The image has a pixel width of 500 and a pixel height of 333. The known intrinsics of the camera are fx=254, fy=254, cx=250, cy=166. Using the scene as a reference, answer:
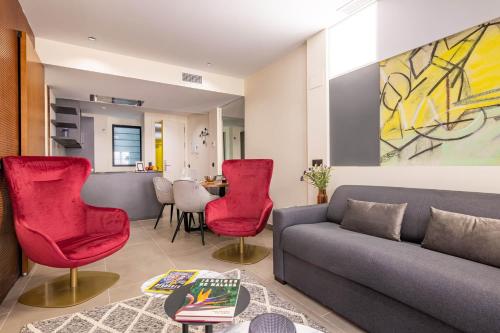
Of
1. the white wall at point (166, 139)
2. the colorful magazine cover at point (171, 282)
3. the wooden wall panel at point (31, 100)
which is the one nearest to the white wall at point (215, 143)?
the white wall at point (166, 139)

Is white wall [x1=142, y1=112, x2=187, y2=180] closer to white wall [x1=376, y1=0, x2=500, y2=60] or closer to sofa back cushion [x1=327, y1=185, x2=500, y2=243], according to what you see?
sofa back cushion [x1=327, y1=185, x2=500, y2=243]

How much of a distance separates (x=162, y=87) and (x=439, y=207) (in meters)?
4.39

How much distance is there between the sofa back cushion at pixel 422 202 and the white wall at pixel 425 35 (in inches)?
10.3

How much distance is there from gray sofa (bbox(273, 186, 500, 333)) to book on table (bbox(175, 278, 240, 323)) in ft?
2.74

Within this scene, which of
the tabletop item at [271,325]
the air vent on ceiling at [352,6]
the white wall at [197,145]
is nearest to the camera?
the tabletop item at [271,325]

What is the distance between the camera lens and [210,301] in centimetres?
119

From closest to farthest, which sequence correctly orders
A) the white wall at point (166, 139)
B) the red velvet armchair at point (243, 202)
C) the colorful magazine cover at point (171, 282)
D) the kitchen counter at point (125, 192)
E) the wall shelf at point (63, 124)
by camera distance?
1. the colorful magazine cover at point (171, 282)
2. the red velvet armchair at point (243, 202)
3. the kitchen counter at point (125, 192)
4. the wall shelf at point (63, 124)
5. the white wall at point (166, 139)

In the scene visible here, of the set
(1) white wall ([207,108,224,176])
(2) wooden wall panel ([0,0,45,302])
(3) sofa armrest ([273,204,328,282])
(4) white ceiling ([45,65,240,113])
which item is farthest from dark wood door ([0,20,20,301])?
(1) white wall ([207,108,224,176])

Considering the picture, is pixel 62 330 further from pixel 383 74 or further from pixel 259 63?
pixel 259 63

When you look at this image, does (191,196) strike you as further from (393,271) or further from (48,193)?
(393,271)

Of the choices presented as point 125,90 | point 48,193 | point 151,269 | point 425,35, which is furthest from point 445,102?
point 125,90

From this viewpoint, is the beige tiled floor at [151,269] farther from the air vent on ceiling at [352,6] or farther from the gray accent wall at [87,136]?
the gray accent wall at [87,136]

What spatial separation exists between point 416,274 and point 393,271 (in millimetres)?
118

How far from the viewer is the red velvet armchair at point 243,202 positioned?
9.91 ft
